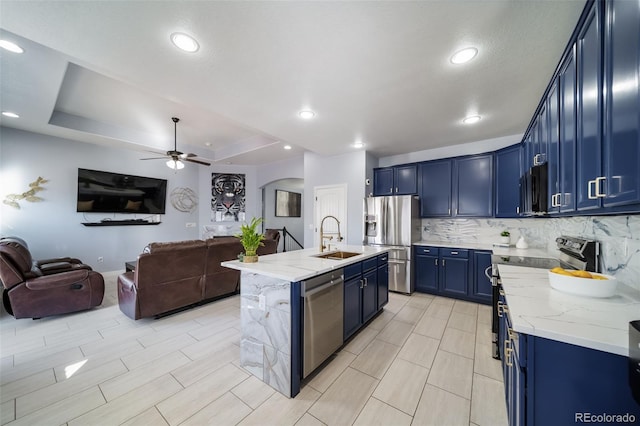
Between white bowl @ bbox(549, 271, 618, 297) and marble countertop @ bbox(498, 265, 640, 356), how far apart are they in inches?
1.4

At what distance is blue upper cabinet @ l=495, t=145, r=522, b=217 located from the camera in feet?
11.2

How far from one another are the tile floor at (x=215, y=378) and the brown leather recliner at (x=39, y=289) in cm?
19

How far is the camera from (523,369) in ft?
3.38

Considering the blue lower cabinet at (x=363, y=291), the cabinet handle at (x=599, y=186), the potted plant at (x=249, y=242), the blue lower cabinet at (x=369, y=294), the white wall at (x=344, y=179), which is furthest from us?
the white wall at (x=344, y=179)

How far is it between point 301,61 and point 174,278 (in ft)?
10.2

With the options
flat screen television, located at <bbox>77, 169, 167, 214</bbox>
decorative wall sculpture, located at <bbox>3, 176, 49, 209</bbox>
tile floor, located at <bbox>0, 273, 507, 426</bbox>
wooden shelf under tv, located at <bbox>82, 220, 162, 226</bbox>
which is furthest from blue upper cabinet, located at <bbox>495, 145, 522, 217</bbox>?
decorative wall sculpture, located at <bbox>3, 176, 49, 209</bbox>

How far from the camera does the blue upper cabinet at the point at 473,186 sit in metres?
3.80

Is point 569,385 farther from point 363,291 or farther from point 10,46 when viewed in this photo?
point 10,46

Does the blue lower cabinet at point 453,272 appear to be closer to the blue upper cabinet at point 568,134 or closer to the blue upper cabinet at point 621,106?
the blue upper cabinet at point 568,134

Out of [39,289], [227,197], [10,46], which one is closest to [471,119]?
[10,46]

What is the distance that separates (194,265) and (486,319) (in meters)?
4.18

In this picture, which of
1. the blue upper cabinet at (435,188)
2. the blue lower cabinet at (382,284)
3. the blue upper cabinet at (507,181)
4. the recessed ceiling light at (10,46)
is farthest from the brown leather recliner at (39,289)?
the blue upper cabinet at (507,181)

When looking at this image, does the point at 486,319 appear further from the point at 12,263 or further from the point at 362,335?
the point at 12,263

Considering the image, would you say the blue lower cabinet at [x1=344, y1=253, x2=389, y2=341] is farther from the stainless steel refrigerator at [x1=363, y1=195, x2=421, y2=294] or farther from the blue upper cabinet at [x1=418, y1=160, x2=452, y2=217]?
the blue upper cabinet at [x1=418, y1=160, x2=452, y2=217]
